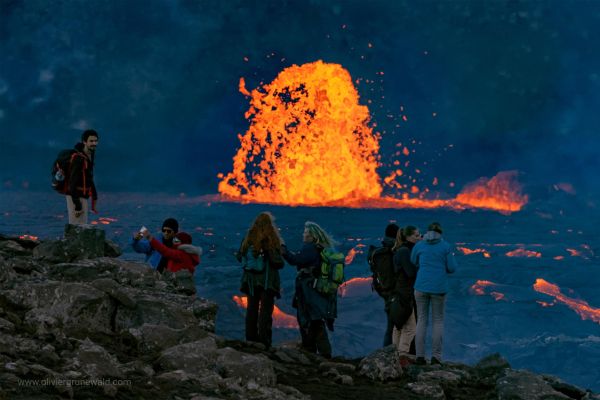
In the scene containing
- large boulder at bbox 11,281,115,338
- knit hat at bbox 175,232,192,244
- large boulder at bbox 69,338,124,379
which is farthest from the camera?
knit hat at bbox 175,232,192,244

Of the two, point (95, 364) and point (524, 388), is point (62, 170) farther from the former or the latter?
point (524, 388)

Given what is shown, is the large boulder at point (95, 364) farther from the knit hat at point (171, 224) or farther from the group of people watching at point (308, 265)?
the knit hat at point (171, 224)

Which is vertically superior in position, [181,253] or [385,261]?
[181,253]

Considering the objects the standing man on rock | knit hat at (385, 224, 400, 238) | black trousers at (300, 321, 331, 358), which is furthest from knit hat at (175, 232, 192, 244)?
knit hat at (385, 224, 400, 238)

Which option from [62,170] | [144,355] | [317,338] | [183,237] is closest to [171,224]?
[183,237]

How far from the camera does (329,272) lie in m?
12.0

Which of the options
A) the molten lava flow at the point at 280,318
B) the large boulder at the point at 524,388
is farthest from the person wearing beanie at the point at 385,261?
the molten lava flow at the point at 280,318

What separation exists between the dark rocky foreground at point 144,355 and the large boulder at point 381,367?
0.02 m

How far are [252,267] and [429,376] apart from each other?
3.69 meters

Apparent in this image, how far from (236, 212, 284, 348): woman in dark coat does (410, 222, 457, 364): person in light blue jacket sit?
2709mm

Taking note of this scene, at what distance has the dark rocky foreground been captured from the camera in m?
6.57

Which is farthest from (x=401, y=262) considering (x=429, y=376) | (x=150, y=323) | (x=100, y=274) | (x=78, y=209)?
(x=78, y=209)

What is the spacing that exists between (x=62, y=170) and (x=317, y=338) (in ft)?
21.0

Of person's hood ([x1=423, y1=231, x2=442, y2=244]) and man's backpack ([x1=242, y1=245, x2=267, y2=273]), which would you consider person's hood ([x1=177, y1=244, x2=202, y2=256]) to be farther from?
person's hood ([x1=423, y1=231, x2=442, y2=244])
